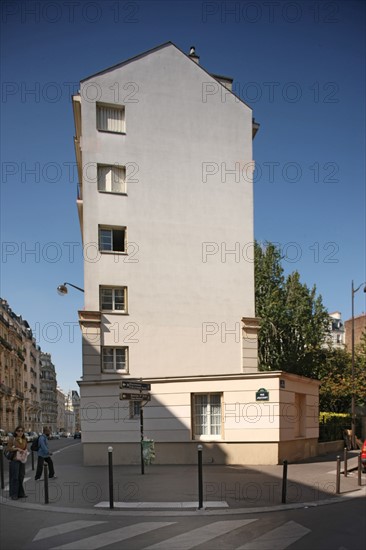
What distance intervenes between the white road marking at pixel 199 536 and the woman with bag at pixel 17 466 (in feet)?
16.8

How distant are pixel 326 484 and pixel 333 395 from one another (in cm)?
2305

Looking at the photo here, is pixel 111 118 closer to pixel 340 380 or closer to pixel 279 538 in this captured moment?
pixel 279 538

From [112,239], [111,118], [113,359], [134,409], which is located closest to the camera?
[134,409]

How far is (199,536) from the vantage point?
7863 millimetres

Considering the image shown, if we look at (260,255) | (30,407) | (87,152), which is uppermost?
(87,152)

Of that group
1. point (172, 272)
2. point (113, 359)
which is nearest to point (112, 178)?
point (172, 272)

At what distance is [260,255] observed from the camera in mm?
39781

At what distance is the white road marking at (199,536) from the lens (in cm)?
734

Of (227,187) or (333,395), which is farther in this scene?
(333,395)

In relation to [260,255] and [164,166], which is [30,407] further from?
[164,166]

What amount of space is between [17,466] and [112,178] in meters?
13.3

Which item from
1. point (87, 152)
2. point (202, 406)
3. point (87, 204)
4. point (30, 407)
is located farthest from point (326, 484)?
point (30, 407)

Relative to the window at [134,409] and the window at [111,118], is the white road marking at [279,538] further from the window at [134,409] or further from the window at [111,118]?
the window at [111,118]

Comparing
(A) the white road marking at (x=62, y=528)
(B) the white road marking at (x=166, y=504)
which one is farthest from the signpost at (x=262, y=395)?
(A) the white road marking at (x=62, y=528)
